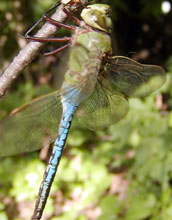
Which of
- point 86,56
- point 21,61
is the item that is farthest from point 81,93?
point 21,61

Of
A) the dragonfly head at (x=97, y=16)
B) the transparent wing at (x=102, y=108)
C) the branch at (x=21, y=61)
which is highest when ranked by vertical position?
the branch at (x=21, y=61)

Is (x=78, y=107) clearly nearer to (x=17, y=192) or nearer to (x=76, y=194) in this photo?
(x=17, y=192)

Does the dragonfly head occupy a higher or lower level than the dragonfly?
higher

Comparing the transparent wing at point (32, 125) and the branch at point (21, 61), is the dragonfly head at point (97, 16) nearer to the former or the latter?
the branch at point (21, 61)

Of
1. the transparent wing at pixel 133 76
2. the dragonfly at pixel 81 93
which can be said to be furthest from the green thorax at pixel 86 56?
the transparent wing at pixel 133 76

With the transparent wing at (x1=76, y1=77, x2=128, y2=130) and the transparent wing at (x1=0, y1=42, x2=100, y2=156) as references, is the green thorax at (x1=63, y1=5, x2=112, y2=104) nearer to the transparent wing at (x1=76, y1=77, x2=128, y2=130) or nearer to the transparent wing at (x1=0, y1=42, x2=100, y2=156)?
the transparent wing at (x1=0, y1=42, x2=100, y2=156)

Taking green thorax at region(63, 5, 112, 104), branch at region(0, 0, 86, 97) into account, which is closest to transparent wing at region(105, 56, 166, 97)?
green thorax at region(63, 5, 112, 104)

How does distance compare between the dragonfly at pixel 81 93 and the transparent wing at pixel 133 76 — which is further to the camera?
the transparent wing at pixel 133 76
